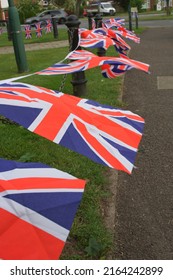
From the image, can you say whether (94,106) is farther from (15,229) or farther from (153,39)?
(153,39)

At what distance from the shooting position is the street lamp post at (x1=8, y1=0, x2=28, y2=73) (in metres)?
9.25

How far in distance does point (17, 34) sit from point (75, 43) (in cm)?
380

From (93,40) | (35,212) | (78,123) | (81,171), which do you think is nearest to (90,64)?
(81,171)

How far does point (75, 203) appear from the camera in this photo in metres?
1.68

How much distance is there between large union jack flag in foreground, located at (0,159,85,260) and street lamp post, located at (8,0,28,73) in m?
8.18

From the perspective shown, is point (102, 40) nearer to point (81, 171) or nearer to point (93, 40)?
point (93, 40)

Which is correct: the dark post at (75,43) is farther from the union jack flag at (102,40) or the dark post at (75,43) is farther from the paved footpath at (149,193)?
the paved footpath at (149,193)

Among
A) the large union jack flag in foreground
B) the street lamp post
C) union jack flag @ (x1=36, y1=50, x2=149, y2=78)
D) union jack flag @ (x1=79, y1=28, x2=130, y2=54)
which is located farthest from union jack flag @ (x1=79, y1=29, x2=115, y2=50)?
the street lamp post

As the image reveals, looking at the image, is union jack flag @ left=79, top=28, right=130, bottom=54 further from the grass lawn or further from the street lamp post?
the street lamp post

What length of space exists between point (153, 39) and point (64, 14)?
66.3 feet

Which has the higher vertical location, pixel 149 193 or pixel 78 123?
pixel 78 123

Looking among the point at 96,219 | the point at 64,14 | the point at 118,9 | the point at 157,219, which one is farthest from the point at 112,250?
the point at 118,9

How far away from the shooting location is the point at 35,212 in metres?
1.63

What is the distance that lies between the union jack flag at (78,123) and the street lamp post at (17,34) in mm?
7424
